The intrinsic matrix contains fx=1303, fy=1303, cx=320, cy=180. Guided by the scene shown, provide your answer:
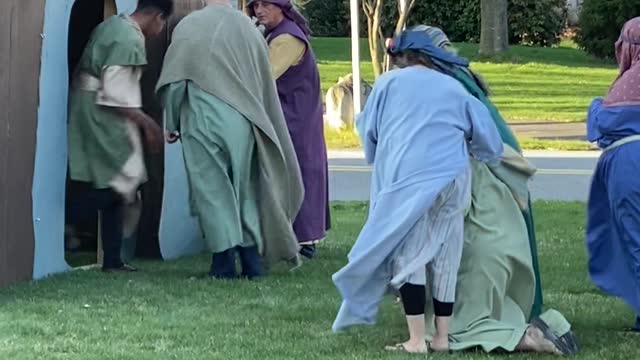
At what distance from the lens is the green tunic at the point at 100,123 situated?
7.79 meters

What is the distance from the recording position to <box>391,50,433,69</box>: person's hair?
5984 mm

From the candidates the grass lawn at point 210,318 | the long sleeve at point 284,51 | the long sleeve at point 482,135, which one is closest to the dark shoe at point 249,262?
the grass lawn at point 210,318

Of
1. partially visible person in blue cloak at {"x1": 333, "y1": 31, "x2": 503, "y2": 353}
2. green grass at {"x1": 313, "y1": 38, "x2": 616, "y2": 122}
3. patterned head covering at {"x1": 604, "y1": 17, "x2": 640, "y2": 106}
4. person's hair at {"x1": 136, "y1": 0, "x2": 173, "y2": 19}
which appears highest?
person's hair at {"x1": 136, "y1": 0, "x2": 173, "y2": 19}

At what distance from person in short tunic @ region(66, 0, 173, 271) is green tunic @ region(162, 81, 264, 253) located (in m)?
0.24

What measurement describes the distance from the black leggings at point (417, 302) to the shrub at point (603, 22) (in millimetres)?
29318

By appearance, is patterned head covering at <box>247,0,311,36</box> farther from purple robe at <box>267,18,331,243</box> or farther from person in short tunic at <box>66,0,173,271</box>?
person in short tunic at <box>66,0,173,271</box>

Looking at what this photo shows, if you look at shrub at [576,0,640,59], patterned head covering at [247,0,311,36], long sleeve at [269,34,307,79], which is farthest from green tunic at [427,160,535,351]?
shrub at [576,0,640,59]

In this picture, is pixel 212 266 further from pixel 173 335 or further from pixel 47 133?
pixel 173 335

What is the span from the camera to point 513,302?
6188mm

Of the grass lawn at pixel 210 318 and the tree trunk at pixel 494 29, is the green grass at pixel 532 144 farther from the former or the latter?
the tree trunk at pixel 494 29

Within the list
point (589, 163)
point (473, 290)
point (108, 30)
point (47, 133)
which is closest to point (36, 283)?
point (47, 133)

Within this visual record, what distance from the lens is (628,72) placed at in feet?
20.8

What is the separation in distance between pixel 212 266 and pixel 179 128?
2.86 ft

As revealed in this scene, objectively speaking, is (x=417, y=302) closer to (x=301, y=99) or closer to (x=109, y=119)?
(x=109, y=119)
